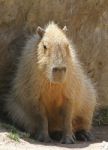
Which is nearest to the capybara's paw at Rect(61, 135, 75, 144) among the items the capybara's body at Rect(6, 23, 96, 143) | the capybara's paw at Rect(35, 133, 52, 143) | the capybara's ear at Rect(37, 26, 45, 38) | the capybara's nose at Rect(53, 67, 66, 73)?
the capybara's body at Rect(6, 23, 96, 143)

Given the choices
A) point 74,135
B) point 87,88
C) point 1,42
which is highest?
point 1,42

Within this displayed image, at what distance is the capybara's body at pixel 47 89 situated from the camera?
8.45 metres

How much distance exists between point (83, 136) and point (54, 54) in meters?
1.59

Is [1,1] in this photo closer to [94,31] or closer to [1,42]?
[1,42]

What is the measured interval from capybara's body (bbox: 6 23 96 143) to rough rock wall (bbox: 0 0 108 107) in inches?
13.0

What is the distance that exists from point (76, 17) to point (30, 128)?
1995mm

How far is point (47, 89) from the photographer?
8.67 m

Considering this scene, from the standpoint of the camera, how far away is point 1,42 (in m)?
9.30

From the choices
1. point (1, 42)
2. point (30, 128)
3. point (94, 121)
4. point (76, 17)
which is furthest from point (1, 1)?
Answer: point (94, 121)

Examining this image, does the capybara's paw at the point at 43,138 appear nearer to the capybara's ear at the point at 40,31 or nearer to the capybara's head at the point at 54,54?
the capybara's head at the point at 54,54

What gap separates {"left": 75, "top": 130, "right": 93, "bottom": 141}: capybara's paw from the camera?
30.2ft

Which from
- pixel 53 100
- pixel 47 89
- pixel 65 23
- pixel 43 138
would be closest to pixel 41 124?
pixel 43 138

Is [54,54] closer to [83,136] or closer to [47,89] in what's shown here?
[47,89]

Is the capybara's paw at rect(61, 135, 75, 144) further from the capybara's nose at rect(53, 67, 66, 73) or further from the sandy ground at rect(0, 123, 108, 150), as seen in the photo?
the capybara's nose at rect(53, 67, 66, 73)
